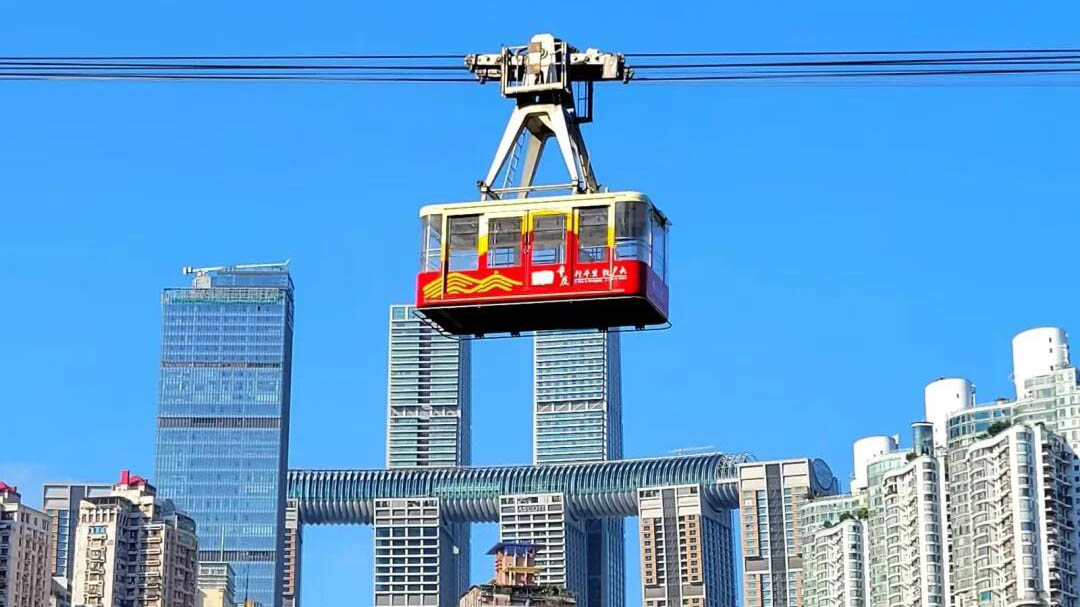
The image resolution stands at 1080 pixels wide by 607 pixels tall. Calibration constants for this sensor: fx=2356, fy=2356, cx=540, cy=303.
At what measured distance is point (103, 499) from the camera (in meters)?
190

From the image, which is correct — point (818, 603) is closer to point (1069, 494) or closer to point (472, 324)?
point (1069, 494)

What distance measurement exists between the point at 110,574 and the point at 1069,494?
84.9 meters

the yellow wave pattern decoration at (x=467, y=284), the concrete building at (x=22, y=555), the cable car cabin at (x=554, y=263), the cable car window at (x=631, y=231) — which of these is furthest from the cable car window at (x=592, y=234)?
the concrete building at (x=22, y=555)

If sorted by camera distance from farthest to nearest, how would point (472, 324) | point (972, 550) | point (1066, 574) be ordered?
point (972, 550) < point (1066, 574) < point (472, 324)

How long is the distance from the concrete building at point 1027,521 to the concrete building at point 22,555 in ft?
219

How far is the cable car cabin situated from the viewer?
46594mm

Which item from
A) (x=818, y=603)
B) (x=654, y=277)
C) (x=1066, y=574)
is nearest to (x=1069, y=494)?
(x=1066, y=574)

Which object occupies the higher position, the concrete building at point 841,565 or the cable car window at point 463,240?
the concrete building at point 841,565

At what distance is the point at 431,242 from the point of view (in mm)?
48344

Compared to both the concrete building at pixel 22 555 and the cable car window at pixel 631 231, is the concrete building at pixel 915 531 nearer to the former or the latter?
the concrete building at pixel 22 555

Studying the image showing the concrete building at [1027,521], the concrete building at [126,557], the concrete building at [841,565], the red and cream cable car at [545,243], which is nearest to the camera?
the red and cream cable car at [545,243]

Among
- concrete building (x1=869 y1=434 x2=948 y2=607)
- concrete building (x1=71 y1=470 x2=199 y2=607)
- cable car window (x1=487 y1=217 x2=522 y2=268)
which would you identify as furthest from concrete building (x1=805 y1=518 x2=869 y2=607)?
cable car window (x1=487 y1=217 x2=522 y2=268)

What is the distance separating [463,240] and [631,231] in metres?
3.46

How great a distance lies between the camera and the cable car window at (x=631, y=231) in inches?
1839
